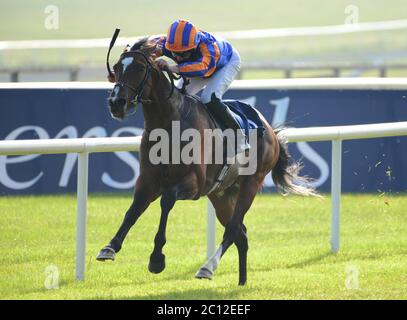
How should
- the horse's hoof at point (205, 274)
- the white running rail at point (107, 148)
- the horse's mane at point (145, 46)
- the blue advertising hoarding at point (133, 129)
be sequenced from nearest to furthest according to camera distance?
1. the horse's mane at point (145, 46)
2. the horse's hoof at point (205, 274)
3. the white running rail at point (107, 148)
4. the blue advertising hoarding at point (133, 129)

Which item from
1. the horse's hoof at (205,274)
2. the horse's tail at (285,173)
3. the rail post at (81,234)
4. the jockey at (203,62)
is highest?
the jockey at (203,62)

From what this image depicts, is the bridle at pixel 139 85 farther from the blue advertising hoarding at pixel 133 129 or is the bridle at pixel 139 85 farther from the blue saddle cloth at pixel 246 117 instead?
the blue advertising hoarding at pixel 133 129

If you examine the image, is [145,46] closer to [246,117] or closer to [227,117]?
[227,117]

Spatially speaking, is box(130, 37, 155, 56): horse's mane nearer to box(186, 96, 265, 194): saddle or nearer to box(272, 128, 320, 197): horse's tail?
box(186, 96, 265, 194): saddle

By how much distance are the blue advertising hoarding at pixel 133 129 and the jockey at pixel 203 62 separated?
4.19 meters

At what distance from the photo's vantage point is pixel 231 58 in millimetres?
8078

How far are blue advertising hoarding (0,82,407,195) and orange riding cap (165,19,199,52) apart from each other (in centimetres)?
466

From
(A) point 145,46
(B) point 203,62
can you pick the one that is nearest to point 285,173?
(B) point 203,62

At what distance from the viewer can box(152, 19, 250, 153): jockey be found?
7.36m

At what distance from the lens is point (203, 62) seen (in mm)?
7457

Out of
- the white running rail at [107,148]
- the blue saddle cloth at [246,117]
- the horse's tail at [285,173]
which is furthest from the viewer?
the horse's tail at [285,173]

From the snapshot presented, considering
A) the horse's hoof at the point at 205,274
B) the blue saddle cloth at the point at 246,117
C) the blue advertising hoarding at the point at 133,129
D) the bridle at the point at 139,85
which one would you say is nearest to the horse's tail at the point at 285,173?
the blue saddle cloth at the point at 246,117

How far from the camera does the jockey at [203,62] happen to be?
736cm
